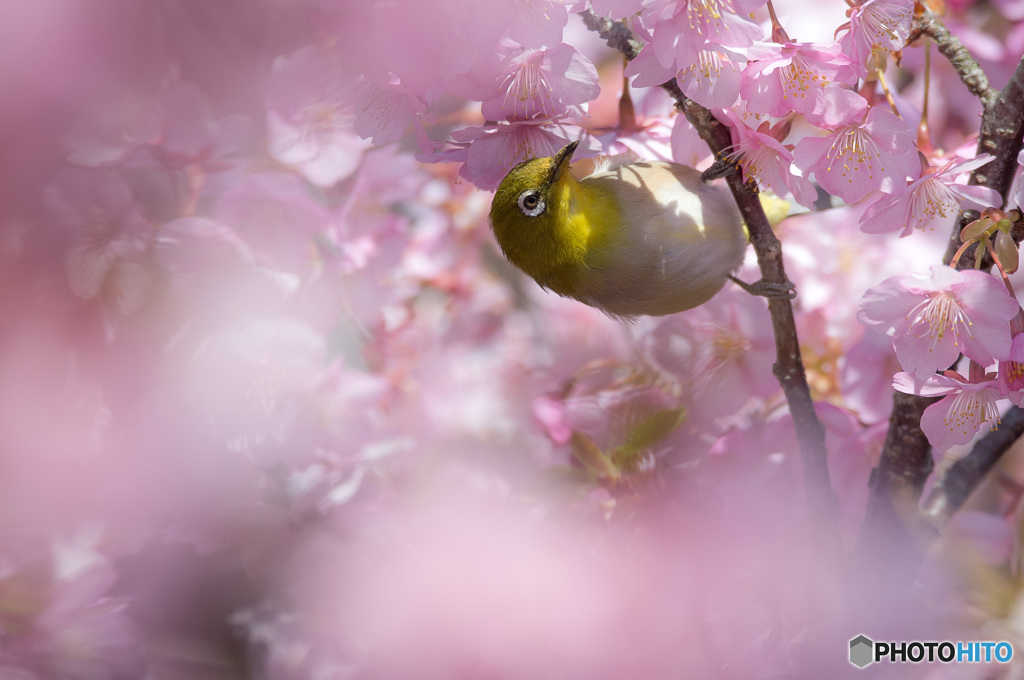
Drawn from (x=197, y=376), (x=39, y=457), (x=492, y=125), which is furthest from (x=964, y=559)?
(x=39, y=457)

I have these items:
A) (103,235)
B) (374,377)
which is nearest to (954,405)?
(374,377)

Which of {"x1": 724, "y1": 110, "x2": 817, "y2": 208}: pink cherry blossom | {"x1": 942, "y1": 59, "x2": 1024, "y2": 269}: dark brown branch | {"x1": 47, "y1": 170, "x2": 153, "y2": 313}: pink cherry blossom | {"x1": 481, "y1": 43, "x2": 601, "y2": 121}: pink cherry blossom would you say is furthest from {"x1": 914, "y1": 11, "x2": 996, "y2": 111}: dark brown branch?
{"x1": 47, "y1": 170, "x2": 153, "y2": 313}: pink cherry blossom

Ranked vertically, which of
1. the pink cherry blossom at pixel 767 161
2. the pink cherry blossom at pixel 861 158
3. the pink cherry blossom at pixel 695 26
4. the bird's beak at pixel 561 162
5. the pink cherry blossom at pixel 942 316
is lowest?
the pink cherry blossom at pixel 942 316

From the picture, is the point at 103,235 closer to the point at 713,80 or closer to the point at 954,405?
the point at 713,80

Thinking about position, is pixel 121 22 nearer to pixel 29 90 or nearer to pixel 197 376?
pixel 29 90

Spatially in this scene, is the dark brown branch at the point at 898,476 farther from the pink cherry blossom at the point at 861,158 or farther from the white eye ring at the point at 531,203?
the white eye ring at the point at 531,203

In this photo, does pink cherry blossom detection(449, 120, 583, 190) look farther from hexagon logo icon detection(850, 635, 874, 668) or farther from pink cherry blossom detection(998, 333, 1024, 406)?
hexagon logo icon detection(850, 635, 874, 668)

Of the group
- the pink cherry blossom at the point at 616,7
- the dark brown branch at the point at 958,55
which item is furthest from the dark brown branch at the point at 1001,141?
the pink cherry blossom at the point at 616,7
